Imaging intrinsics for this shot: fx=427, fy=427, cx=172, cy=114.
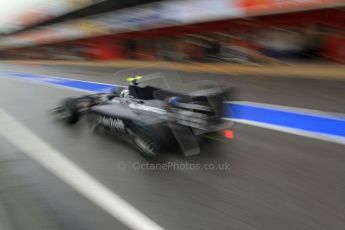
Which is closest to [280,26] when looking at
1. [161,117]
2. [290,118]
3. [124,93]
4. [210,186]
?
[290,118]

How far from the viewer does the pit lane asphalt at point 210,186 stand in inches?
116

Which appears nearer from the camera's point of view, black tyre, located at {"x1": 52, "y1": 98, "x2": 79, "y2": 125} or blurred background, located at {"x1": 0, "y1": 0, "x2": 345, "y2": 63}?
black tyre, located at {"x1": 52, "y1": 98, "x2": 79, "y2": 125}

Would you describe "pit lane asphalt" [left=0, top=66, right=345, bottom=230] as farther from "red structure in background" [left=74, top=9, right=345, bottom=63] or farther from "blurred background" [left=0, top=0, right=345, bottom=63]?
"blurred background" [left=0, top=0, right=345, bottom=63]

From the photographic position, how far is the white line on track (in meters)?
3.09

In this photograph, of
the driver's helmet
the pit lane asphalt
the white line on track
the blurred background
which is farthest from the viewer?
the blurred background

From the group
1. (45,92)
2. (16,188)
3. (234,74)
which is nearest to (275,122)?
(16,188)

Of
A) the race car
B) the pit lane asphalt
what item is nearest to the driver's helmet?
the race car

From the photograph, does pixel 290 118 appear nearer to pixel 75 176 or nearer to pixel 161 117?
pixel 161 117

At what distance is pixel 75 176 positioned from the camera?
4062mm

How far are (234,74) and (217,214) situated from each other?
6.79 m

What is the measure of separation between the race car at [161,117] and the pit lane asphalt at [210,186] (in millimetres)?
178

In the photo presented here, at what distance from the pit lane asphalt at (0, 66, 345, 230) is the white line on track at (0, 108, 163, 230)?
75 mm

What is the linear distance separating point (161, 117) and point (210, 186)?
0.83 m

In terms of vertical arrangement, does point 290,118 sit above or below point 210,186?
above
